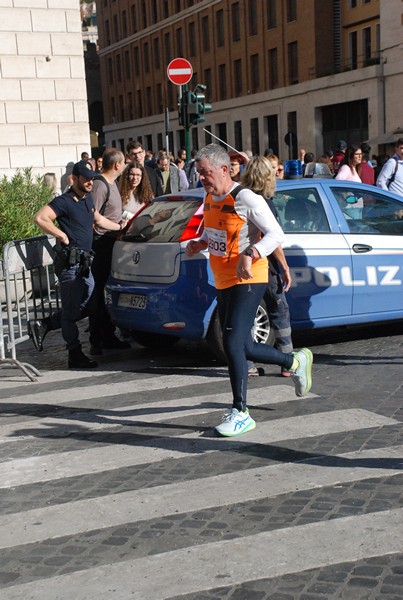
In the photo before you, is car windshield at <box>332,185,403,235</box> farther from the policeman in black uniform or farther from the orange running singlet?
the orange running singlet

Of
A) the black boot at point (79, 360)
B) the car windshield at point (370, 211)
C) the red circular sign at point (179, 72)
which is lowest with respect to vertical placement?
the black boot at point (79, 360)

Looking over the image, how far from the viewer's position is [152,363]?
A: 341 inches

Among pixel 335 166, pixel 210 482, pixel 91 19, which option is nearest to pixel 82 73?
pixel 335 166

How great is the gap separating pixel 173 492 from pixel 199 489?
14 cm

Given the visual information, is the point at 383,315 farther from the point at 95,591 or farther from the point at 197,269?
the point at 95,591

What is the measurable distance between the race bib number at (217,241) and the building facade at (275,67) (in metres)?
34.1

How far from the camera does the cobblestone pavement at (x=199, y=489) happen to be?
3908 mm

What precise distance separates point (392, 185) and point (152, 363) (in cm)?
460

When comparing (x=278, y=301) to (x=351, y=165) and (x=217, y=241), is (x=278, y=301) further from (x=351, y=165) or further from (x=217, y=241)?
(x=351, y=165)

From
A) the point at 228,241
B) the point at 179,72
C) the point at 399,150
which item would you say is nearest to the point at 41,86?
the point at 179,72

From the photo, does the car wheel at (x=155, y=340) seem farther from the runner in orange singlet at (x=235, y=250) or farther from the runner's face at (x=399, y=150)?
the runner's face at (x=399, y=150)

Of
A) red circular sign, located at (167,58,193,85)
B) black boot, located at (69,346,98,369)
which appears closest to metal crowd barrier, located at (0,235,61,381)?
black boot, located at (69,346,98,369)

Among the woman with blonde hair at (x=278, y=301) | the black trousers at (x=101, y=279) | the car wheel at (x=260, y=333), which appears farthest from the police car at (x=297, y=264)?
the black trousers at (x=101, y=279)

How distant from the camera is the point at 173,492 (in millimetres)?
4984
